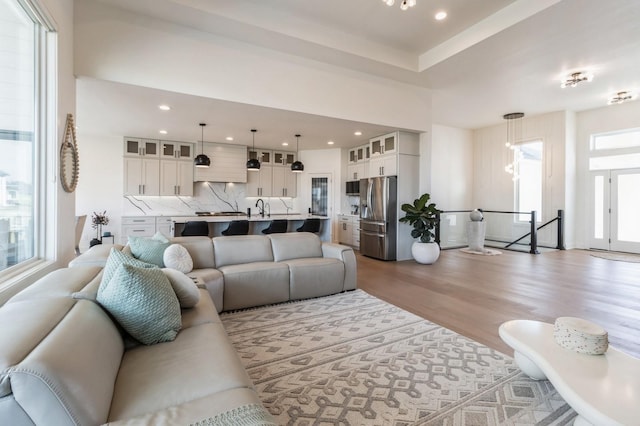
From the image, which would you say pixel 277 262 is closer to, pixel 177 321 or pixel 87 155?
pixel 177 321

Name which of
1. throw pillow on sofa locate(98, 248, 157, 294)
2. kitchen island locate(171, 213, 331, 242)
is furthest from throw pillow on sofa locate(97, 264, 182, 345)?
kitchen island locate(171, 213, 331, 242)

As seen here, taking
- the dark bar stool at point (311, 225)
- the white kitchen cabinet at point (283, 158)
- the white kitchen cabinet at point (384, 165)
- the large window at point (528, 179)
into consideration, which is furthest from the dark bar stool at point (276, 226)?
the large window at point (528, 179)

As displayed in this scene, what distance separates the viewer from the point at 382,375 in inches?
84.5

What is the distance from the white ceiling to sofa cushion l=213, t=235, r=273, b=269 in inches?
80.5

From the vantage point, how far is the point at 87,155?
23.0ft

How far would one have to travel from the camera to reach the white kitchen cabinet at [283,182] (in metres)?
8.65

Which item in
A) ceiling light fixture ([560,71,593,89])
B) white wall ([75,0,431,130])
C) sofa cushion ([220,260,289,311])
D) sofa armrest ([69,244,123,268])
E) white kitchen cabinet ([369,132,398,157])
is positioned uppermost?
ceiling light fixture ([560,71,593,89])

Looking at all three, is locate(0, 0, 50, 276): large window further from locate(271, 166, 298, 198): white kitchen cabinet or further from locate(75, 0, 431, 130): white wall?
locate(271, 166, 298, 198): white kitchen cabinet

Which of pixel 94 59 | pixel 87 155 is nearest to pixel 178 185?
pixel 87 155

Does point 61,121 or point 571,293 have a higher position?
point 61,121

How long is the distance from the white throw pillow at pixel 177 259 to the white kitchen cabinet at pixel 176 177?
15.5 ft

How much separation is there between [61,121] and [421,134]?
5752mm

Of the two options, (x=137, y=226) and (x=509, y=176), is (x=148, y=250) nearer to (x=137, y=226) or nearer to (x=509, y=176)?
(x=137, y=226)

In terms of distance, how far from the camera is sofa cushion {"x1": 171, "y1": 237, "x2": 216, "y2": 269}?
11.8 feet
